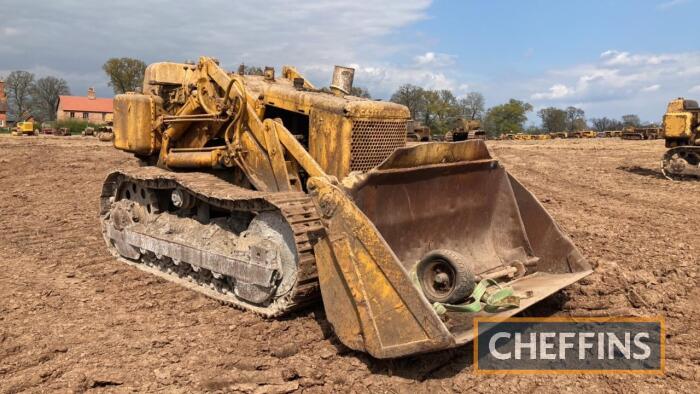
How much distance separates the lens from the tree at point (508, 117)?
252 feet

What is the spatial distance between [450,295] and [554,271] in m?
1.53

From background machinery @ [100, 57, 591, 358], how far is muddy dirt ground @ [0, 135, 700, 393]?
0.27 m

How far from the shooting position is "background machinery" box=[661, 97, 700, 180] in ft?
50.1

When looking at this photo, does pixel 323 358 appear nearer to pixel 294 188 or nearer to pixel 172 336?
pixel 172 336

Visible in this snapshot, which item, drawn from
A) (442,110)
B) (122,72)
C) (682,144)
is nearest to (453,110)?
(442,110)

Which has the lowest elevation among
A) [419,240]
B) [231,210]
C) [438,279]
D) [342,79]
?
[438,279]

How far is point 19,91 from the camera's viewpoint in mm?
73875

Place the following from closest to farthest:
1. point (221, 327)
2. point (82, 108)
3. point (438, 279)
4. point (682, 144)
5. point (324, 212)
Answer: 1. point (324, 212)
2. point (438, 279)
3. point (221, 327)
4. point (682, 144)
5. point (82, 108)

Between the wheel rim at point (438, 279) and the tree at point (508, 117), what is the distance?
2896 inches

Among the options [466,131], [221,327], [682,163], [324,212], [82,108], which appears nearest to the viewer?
[324,212]

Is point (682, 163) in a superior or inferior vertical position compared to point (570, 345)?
superior

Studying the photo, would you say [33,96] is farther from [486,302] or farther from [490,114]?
[486,302]

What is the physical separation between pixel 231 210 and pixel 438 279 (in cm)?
208

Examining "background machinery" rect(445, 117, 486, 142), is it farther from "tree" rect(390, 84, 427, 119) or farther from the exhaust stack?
"tree" rect(390, 84, 427, 119)
